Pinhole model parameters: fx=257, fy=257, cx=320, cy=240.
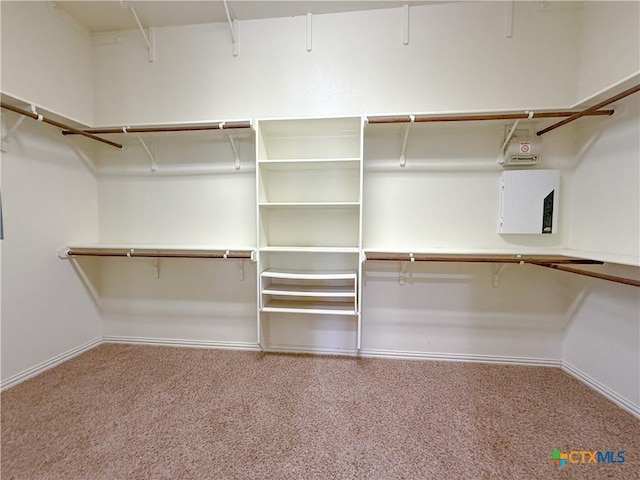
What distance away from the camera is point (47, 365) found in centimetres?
191

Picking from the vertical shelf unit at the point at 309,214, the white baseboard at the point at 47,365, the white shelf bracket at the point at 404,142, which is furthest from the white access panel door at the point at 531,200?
the white baseboard at the point at 47,365

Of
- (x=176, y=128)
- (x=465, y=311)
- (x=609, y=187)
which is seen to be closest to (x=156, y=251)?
(x=176, y=128)

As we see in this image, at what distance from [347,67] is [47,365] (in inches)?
126

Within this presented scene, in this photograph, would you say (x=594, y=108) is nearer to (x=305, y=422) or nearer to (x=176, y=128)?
(x=305, y=422)

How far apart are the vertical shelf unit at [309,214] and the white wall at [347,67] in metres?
0.23

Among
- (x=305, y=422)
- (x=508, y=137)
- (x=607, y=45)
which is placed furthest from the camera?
(x=508, y=137)

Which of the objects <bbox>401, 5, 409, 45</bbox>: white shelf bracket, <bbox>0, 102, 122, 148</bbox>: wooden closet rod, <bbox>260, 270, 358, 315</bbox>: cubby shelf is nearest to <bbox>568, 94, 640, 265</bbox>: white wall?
<bbox>401, 5, 409, 45</bbox>: white shelf bracket

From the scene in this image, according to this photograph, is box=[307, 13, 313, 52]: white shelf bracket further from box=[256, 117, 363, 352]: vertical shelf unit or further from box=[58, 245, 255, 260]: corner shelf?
box=[58, 245, 255, 260]: corner shelf

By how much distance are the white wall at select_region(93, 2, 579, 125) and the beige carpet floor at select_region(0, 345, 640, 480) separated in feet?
6.53

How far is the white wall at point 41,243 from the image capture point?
A: 171 centimetres

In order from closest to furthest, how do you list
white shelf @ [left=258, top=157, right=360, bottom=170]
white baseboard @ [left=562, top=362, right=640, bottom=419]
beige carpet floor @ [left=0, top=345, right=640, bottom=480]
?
beige carpet floor @ [left=0, top=345, right=640, bottom=480] → white baseboard @ [left=562, top=362, right=640, bottom=419] → white shelf @ [left=258, top=157, right=360, bottom=170]

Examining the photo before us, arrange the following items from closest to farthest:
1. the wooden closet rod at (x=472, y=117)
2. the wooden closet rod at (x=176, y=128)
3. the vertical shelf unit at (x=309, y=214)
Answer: the wooden closet rod at (x=472, y=117), the wooden closet rod at (x=176, y=128), the vertical shelf unit at (x=309, y=214)

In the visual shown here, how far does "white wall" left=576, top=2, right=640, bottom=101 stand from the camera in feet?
4.90

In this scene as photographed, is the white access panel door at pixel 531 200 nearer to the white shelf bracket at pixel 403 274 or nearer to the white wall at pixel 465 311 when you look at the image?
the white wall at pixel 465 311
